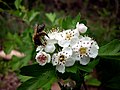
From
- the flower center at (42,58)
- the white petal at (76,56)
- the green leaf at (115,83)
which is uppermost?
the flower center at (42,58)

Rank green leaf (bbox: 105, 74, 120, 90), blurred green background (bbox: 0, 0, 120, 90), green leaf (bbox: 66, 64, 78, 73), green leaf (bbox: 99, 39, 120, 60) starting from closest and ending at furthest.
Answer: green leaf (bbox: 66, 64, 78, 73)
green leaf (bbox: 99, 39, 120, 60)
blurred green background (bbox: 0, 0, 120, 90)
green leaf (bbox: 105, 74, 120, 90)

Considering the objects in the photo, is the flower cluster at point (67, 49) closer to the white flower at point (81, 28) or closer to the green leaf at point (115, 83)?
the white flower at point (81, 28)

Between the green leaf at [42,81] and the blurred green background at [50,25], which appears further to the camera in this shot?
the blurred green background at [50,25]

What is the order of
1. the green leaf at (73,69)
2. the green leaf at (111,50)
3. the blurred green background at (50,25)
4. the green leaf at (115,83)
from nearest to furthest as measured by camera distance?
the green leaf at (73,69) → the green leaf at (111,50) → the blurred green background at (50,25) → the green leaf at (115,83)

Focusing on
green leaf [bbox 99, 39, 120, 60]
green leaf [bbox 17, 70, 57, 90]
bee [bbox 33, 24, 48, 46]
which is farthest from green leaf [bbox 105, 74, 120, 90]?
bee [bbox 33, 24, 48, 46]

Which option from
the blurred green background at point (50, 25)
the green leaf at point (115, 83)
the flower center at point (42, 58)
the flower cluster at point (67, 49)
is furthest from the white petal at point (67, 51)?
the green leaf at point (115, 83)

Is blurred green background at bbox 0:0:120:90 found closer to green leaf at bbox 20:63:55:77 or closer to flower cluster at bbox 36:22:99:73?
flower cluster at bbox 36:22:99:73

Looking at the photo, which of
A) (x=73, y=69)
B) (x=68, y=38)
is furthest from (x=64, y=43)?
(x=73, y=69)
